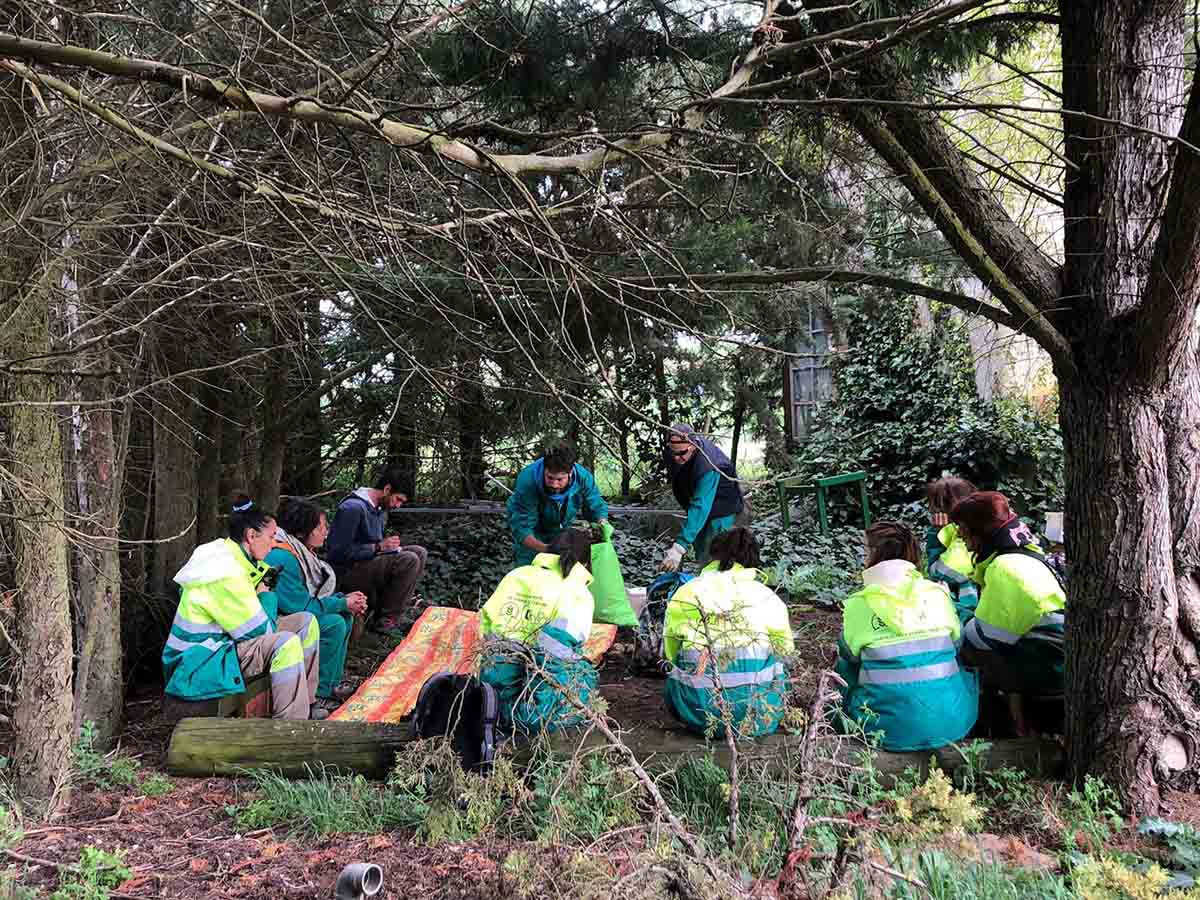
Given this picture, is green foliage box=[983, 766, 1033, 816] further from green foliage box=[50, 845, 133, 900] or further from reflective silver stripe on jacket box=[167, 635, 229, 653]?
reflective silver stripe on jacket box=[167, 635, 229, 653]

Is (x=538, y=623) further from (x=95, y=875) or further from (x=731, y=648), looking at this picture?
(x=95, y=875)

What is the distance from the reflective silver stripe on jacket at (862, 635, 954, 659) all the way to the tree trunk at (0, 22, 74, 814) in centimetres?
346

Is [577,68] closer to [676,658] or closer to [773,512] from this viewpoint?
[676,658]

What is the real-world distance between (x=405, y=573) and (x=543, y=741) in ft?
10.7

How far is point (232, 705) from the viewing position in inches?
177

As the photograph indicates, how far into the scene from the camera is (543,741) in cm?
369

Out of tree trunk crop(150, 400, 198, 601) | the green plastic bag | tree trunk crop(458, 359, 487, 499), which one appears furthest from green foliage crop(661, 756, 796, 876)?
tree trunk crop(150, 400, 198, 601)

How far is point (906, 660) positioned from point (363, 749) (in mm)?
2435

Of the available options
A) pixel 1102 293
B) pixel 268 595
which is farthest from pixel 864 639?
pixel 268 595

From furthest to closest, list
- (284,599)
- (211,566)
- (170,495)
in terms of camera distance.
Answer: (170,495) → (284,599) → (211,566)

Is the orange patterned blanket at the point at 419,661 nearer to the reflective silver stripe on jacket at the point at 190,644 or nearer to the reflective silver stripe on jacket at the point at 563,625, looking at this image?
the reflective silver stripe on jacket at the point at 563,625

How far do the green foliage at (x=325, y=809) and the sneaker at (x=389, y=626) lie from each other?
2.95 metres

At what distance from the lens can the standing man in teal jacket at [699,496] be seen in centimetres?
580

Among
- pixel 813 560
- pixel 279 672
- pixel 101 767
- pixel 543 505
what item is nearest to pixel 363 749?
pixel 279 672
